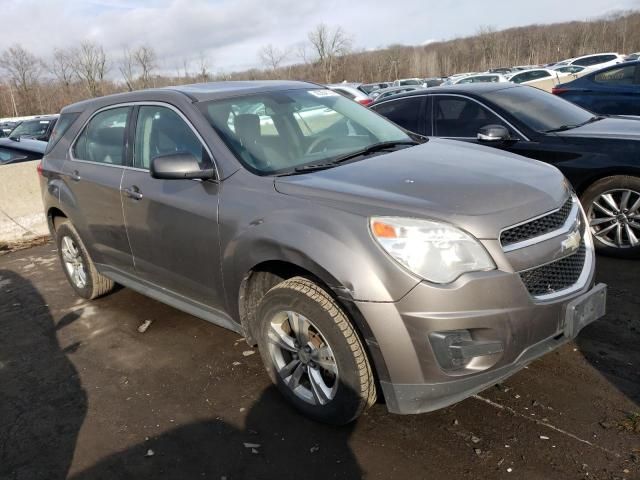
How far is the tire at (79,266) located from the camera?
15.9 feet

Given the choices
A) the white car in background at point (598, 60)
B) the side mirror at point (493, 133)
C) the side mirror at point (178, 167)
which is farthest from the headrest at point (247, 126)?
the white car in background at point (598, 60)

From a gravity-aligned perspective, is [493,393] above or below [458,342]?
below

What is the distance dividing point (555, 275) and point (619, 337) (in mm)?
1239

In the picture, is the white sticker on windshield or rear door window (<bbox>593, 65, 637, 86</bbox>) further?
rear door window (<bbox>593, 65, 637, 86</bbox>)

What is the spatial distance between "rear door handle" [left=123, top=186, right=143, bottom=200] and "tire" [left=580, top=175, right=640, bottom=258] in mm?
3869

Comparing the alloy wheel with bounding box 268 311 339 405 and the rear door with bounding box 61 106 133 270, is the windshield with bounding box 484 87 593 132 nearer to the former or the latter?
the alloy wheel with bounding box 268 311 339 405

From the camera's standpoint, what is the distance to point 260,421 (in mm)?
3074

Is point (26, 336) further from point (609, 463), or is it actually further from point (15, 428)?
point (609, 463)

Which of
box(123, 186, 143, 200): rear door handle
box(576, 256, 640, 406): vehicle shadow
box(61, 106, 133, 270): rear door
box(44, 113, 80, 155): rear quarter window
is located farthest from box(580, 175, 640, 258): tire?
box(44, 113, 80, 155): rear quarter window

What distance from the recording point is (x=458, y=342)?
2.46 meters

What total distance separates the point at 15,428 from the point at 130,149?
1986mm

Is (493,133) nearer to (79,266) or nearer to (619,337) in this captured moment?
(619,337)

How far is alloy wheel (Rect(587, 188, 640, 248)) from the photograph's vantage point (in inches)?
188

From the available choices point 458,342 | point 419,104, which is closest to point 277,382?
point 458,342
